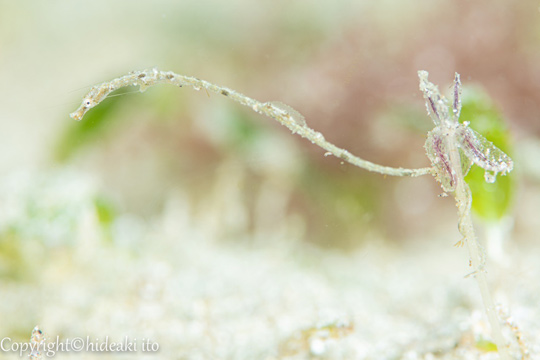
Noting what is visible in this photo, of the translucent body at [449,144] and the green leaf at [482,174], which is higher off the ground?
the green leaf at [482,174]

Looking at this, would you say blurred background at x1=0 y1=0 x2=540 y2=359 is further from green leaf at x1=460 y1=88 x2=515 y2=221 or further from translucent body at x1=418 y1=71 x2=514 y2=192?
translucent body at x1=418 y1=71 x2=514 y2=192

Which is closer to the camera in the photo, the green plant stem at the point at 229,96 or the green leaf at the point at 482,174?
the green plant stem at the point at 229,96

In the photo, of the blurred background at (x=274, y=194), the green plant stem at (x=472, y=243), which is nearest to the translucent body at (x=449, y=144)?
the green plant stem at (x=472, y=243)

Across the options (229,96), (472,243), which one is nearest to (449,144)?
(472,243)

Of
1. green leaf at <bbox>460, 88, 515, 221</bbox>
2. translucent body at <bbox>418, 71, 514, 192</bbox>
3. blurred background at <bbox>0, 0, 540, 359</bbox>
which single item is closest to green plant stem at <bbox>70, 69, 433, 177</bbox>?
translucent body at <bbox>418, 71, 514, 192</bbox>

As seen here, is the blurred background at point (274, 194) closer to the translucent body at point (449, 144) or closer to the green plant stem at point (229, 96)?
the green plant stem at point (229, 96)

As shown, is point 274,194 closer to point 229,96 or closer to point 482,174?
point 482,174
